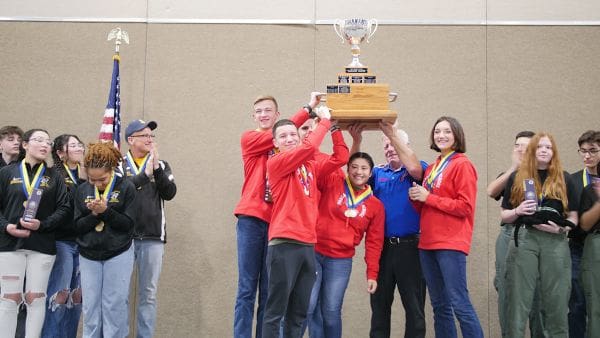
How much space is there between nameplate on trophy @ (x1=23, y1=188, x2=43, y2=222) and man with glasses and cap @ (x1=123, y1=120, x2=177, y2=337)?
1.98 feet

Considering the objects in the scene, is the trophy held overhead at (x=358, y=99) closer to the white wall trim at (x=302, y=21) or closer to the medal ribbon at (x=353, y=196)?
the medal ribbon at (x=353, y=196)

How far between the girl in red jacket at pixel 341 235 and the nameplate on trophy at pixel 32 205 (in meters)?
1.93

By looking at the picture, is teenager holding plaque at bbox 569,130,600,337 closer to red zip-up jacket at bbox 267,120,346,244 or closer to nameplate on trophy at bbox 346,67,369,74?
nameplate on trophy at bbox 346,67,369,74

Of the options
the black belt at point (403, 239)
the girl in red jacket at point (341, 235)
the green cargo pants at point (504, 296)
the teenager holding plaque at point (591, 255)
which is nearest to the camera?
the girl in red jacket at point (341, 235)

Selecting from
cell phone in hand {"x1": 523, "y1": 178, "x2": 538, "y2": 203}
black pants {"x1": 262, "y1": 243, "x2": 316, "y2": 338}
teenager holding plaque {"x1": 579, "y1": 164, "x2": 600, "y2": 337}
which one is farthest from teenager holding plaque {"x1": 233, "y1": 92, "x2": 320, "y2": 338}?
teenager holding plaque {"x1": 579, "y1": 164, "x2": 600, "y2": 337}

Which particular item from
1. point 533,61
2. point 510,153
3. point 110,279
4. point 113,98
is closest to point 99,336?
point 110,279

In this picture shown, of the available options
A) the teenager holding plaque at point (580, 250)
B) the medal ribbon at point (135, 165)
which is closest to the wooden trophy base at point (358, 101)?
the medal ribbon at point (135, 165)

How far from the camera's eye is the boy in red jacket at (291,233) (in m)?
3.33

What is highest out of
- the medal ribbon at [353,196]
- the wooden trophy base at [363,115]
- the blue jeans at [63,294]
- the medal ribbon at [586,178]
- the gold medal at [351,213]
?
the wooden trophy base at [363,115]

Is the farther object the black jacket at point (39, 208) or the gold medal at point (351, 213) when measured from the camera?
the black jacket at point (39, 208)

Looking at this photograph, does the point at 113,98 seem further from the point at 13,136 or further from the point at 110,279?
the point at 110,279

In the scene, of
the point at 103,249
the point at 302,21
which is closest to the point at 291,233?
the point at 103,249

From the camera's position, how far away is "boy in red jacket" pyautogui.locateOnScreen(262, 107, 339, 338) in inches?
131

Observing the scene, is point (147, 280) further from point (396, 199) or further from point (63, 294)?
point (396, 199)
